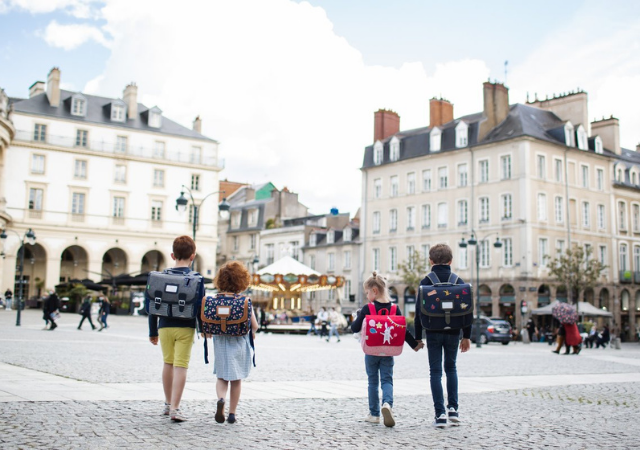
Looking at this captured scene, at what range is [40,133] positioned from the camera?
5709cm

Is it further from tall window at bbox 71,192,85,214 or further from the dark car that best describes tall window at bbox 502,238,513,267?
tall window at bbox 71,192,85,214

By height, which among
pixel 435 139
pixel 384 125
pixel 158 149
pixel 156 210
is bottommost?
pixel 156 210

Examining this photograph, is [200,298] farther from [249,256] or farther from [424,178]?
[249,256]

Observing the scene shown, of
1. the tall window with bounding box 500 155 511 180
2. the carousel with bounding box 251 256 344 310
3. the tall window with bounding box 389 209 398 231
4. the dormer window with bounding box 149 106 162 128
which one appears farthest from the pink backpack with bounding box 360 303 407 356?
the dormer window with bounding box 149 106 162 128

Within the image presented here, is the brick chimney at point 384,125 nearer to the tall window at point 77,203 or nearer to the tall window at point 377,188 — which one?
the tall window at point 377,188

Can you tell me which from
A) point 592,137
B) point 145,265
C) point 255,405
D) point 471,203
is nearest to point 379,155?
point 471,203

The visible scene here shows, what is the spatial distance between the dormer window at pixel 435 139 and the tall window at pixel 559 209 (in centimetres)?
968

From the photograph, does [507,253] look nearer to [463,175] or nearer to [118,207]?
[463,175]

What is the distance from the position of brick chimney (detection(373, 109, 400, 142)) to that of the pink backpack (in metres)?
54.5

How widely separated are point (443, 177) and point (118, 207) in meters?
27.5

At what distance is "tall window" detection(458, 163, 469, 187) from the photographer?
169ft

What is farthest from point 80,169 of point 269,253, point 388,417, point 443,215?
point 388,417

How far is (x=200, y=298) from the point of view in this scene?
6.80 m

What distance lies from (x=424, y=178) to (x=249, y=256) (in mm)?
24085
